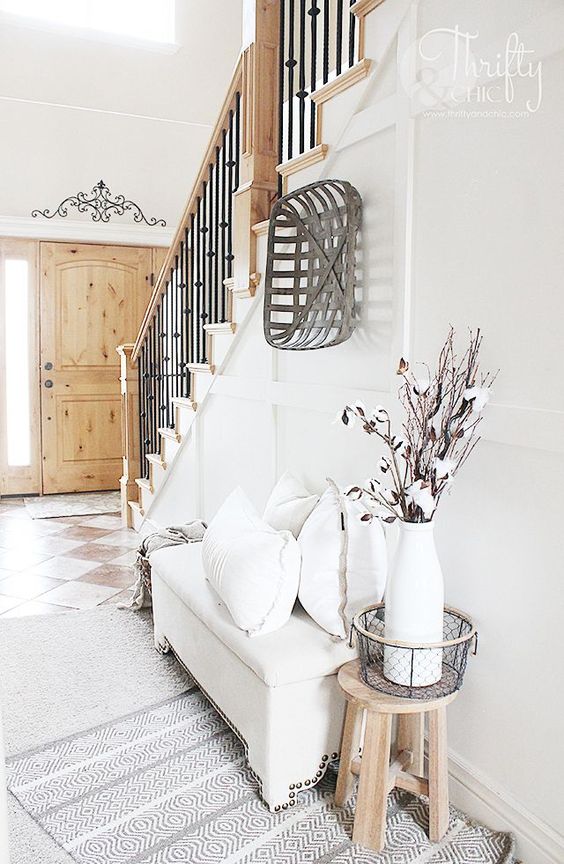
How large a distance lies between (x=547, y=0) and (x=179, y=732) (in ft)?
7.47

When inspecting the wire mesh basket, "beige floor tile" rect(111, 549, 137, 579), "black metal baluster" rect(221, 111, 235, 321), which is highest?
"black metal baluster" rect(221, 111, 235, 321)

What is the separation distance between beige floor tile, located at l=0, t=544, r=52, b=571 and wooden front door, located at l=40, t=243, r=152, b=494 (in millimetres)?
1740

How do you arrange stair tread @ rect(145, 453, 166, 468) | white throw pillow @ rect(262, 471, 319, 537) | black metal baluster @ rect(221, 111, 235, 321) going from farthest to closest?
stair tread @ rect(145, 453, 166, 468), black metal baluster @ rect(221, 111, 235, 321), white throw pillow @ rect(262, 471, 319, 537)

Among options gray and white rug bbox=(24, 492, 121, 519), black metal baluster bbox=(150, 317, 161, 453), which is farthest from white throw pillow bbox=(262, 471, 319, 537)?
gray and white rug bbox=(24, 492, 121, 519)

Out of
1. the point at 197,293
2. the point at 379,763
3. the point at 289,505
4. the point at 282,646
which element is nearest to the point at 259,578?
the point at 282,646

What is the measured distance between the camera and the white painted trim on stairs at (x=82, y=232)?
5816mm

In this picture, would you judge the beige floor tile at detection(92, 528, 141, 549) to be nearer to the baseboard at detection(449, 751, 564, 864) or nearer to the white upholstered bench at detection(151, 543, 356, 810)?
the white upholstered bench at detection(151, 543, 356, 810)

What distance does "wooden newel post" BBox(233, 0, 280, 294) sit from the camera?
119 inches

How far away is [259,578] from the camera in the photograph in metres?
2.23

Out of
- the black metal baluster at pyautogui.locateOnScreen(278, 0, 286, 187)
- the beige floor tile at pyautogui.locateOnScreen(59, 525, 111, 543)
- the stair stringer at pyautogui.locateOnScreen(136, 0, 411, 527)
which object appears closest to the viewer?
the stair stringer at pyautogui.locateOnScreen(136, 0, 411, 527)

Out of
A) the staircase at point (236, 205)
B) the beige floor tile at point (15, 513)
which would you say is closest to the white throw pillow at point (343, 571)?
the staircase at point (236, 205)

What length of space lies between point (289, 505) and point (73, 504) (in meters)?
3.65

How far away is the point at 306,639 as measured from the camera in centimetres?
218

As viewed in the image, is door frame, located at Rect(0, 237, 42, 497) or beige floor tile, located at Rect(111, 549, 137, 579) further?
door frame, located at Rect(0, 237, 42, 497)
